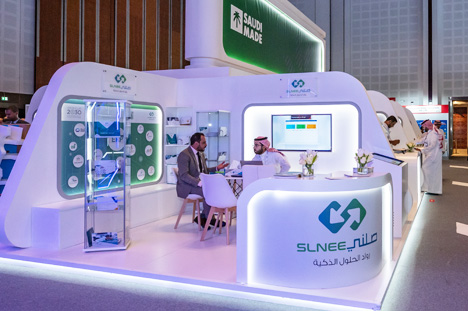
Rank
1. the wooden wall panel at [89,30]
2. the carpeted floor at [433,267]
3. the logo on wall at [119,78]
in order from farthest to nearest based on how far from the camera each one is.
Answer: the wooden wall panel at [89,30], the logo on wall at [119,78], the carpeted floor at [433,267]

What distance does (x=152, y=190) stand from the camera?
634cm

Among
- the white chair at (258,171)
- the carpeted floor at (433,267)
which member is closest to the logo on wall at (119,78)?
the white chair at (258,171)

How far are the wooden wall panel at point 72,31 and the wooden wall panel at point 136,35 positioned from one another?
2.10 metres

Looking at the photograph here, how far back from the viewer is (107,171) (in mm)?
4871

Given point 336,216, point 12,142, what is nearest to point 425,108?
point 336,216

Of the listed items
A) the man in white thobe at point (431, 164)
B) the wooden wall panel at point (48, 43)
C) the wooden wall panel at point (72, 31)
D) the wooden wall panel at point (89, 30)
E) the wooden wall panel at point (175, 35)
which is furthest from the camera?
the wooden wall panel at point (175, 35)

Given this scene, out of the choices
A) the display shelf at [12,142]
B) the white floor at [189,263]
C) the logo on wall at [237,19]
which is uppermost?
the logo on wall at [237,19]

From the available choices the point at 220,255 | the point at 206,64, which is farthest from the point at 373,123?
the point at 220,255

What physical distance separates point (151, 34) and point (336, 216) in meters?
11.8

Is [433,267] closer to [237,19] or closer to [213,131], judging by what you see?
[213,131]

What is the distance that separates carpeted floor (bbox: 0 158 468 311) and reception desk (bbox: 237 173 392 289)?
0.29 m

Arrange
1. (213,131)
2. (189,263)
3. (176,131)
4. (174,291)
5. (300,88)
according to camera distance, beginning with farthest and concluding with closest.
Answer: (176,131) → (213,131) → (300,88) → (189,263) → (174,291)

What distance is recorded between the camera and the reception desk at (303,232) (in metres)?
3.59

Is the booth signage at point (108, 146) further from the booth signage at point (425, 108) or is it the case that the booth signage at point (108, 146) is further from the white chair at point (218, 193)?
the booth signage at point (425, 108)
